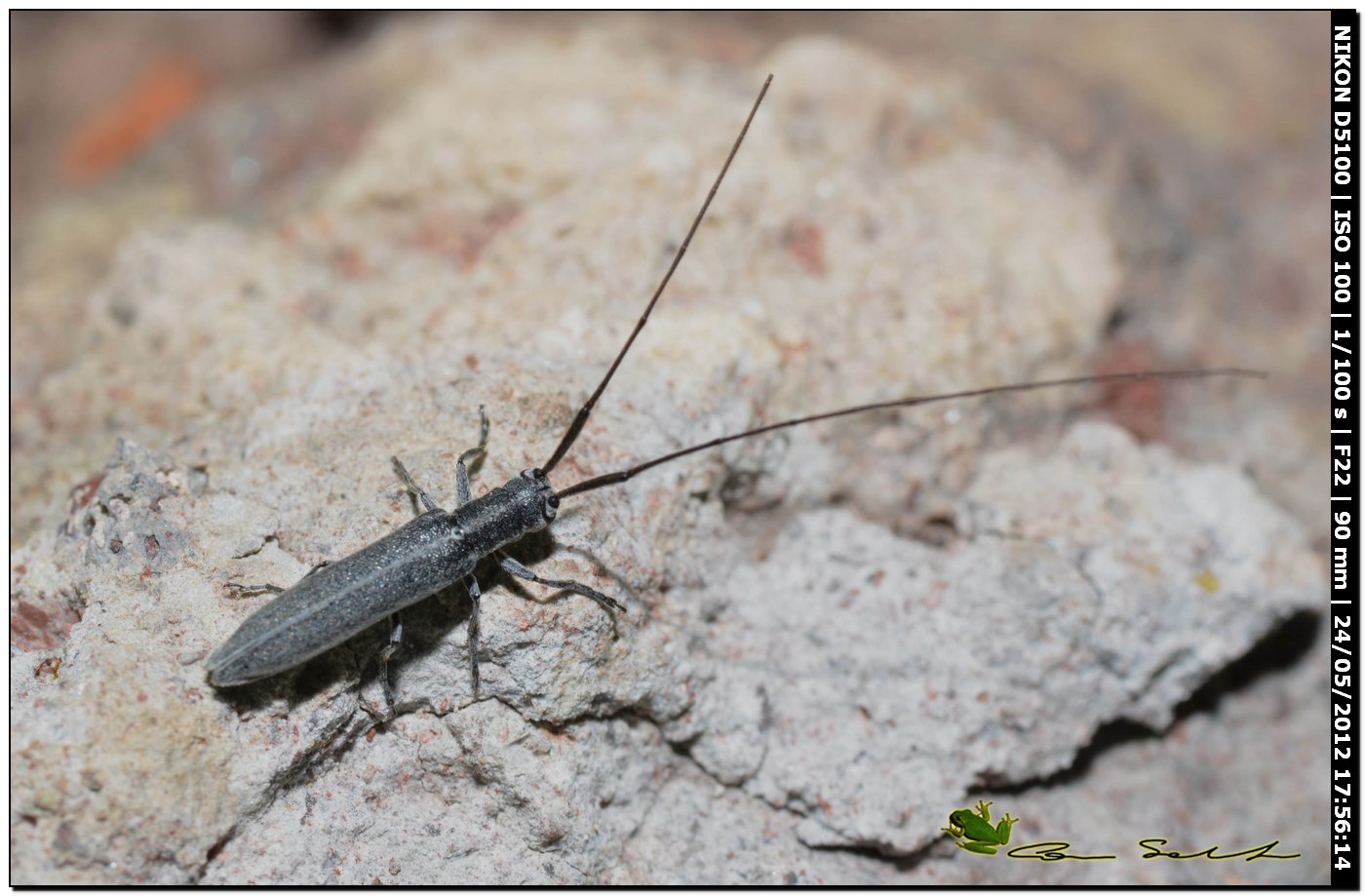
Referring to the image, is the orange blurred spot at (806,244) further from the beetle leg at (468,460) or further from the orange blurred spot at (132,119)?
the orange blurred spot at (132,119)

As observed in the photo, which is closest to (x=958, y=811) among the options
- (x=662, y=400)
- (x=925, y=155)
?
(x=662, y=400)

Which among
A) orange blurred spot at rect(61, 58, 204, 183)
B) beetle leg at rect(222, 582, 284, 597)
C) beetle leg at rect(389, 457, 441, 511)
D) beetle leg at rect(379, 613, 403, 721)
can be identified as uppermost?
orange blurred spot at rect(61, 58, 204, 183)

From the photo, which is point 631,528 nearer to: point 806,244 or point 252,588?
point 252,588

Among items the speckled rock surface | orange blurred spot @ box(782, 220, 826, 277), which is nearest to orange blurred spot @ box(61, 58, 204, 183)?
the speckled rock surface

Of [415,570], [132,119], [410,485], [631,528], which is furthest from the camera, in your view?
[132,119]

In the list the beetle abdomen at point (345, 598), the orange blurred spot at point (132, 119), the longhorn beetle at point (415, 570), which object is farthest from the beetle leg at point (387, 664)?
the orange blurred spot at point (132, 119)

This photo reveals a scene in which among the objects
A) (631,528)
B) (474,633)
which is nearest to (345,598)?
(474,633)

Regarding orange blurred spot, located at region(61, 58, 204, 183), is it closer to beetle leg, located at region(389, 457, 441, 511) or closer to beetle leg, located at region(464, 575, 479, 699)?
beetle leg, located at region(389, 457, 441, 511)
